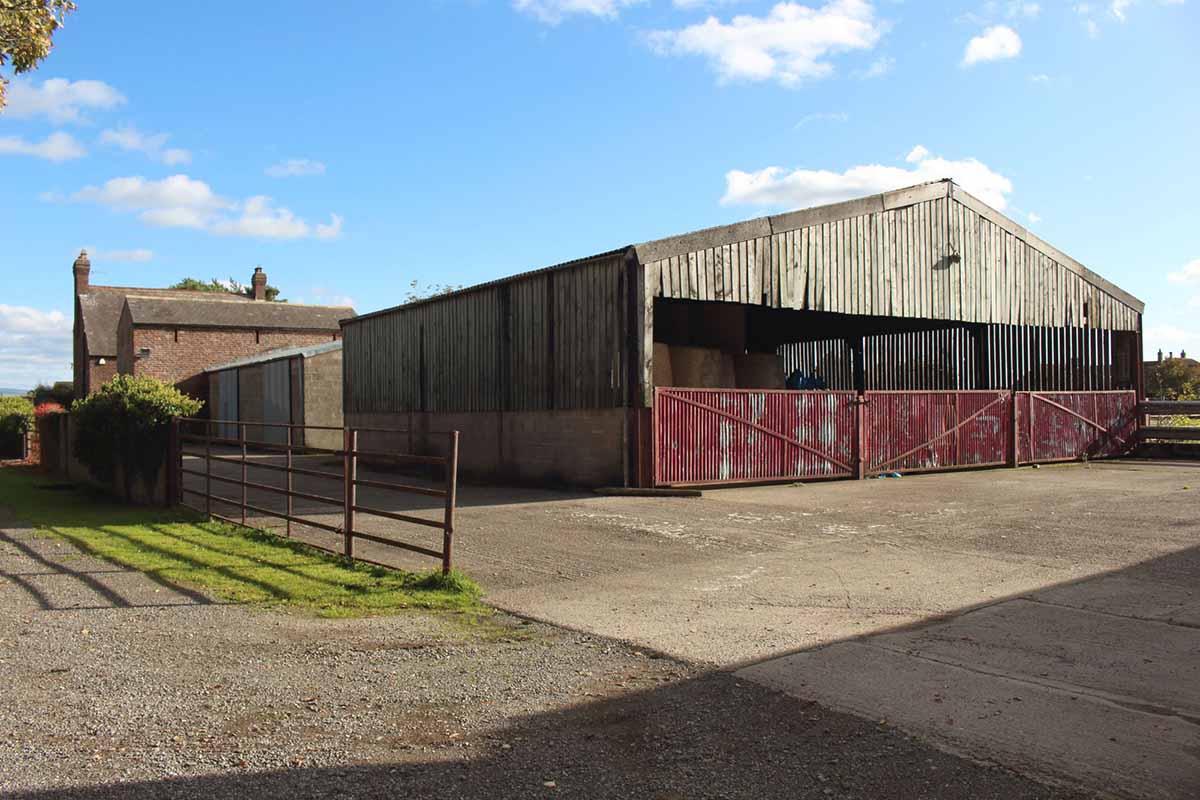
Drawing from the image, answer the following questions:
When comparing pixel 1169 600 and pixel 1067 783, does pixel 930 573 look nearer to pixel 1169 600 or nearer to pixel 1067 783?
pixel 1169 600

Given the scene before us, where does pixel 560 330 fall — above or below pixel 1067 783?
above

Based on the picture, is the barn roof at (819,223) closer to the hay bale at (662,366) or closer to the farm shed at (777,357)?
the farm shed at (777,357)

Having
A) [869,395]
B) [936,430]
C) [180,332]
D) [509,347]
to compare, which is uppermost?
[180,332]

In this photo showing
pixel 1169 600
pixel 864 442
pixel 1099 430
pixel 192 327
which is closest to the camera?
pixel 1169 600

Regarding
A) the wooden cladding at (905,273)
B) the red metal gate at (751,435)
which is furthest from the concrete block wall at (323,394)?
the wooden cladding at (905,273)

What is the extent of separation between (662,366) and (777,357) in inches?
209

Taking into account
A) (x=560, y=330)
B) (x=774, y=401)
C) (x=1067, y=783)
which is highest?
(x=560, y=330)

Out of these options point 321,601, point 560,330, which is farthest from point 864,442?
point 321,601

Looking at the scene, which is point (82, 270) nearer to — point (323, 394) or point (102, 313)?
point (102, 313)

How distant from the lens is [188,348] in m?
45.4

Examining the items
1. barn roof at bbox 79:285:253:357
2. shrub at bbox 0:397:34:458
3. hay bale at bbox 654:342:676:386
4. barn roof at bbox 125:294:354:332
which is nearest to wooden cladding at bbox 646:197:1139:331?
hay bale at bbox 654:342:676:386

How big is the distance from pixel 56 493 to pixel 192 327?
2921 cm

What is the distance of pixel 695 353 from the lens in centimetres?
2030

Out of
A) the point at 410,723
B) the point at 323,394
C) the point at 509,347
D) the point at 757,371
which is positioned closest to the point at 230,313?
the point at 323,394
